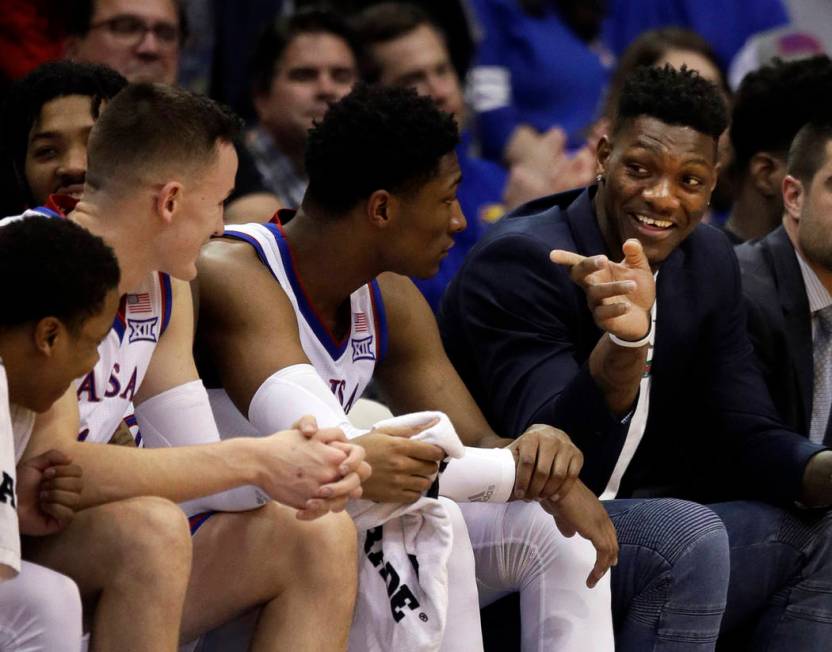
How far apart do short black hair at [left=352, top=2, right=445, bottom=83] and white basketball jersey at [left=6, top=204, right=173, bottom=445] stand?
2822 mm

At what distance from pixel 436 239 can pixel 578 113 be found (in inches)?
129

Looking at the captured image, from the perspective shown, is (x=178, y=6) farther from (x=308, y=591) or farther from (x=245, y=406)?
(x=308, y=591)

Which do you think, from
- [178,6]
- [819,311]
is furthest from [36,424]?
[178,6]

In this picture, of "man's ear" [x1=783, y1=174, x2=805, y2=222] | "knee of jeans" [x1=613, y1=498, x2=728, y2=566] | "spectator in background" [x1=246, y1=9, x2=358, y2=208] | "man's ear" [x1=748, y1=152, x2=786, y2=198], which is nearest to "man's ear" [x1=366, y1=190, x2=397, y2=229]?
"knee of jeans" [x1=613, y1=498, x2=728, y2=566]

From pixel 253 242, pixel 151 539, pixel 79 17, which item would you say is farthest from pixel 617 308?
pixel 79 17

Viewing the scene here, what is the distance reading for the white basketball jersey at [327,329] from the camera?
340 cm

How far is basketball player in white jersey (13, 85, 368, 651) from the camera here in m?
2.64

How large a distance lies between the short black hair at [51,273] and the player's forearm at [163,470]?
0.27m

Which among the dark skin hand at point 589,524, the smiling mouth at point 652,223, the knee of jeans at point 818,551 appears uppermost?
the smiling mouth at point 652,223

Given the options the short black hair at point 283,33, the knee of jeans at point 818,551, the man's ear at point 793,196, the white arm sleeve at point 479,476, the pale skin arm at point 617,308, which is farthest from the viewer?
the short black hair at point 283,33

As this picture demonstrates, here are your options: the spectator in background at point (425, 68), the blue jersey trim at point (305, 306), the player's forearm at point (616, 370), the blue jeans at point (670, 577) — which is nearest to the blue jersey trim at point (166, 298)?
the blue jersey trim at point (305, 306)

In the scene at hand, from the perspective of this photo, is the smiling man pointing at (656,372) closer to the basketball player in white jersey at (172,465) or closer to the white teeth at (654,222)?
the white teeth at (654,222)

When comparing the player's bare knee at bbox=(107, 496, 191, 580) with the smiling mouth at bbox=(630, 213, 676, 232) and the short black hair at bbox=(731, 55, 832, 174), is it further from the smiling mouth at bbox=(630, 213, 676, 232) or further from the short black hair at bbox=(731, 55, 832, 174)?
the short black hair at bbox=(731, 55, 832, 174)

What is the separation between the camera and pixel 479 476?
3.19 m
